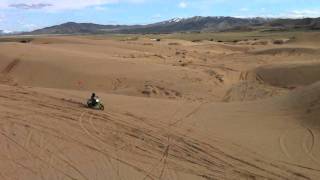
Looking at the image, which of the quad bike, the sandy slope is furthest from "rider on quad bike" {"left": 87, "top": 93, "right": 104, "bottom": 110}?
the sandy slope

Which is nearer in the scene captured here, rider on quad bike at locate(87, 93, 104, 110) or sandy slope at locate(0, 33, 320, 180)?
sandy slope at locate(0, 33, 320, 180)

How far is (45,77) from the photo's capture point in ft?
92.8

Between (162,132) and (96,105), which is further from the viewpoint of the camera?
(96,105)

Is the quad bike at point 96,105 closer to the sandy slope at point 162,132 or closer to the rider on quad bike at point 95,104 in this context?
the rider on quad bike at point 95,104

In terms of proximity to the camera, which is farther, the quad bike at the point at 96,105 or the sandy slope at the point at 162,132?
the quad bike at the point at 96,105

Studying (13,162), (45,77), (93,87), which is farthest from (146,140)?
(45,77)

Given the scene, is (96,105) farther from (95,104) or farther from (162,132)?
(162,132)

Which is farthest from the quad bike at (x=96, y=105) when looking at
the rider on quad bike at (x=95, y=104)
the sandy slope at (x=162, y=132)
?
the sandy slope at (x=162, y=132)

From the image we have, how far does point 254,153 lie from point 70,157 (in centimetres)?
389

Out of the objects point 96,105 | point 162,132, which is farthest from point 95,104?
point 162,132

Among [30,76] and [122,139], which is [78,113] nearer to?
[122,139]

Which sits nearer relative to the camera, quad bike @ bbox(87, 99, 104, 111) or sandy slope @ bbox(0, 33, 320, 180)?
sandy slope @ bbox(0, 33, 320, 180)

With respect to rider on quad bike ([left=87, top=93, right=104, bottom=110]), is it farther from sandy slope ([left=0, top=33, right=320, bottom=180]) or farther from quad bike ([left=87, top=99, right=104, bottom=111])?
sandy slope ([left=0, top=33, right=320, bottom=180])

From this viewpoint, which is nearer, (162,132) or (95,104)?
(162,132)
